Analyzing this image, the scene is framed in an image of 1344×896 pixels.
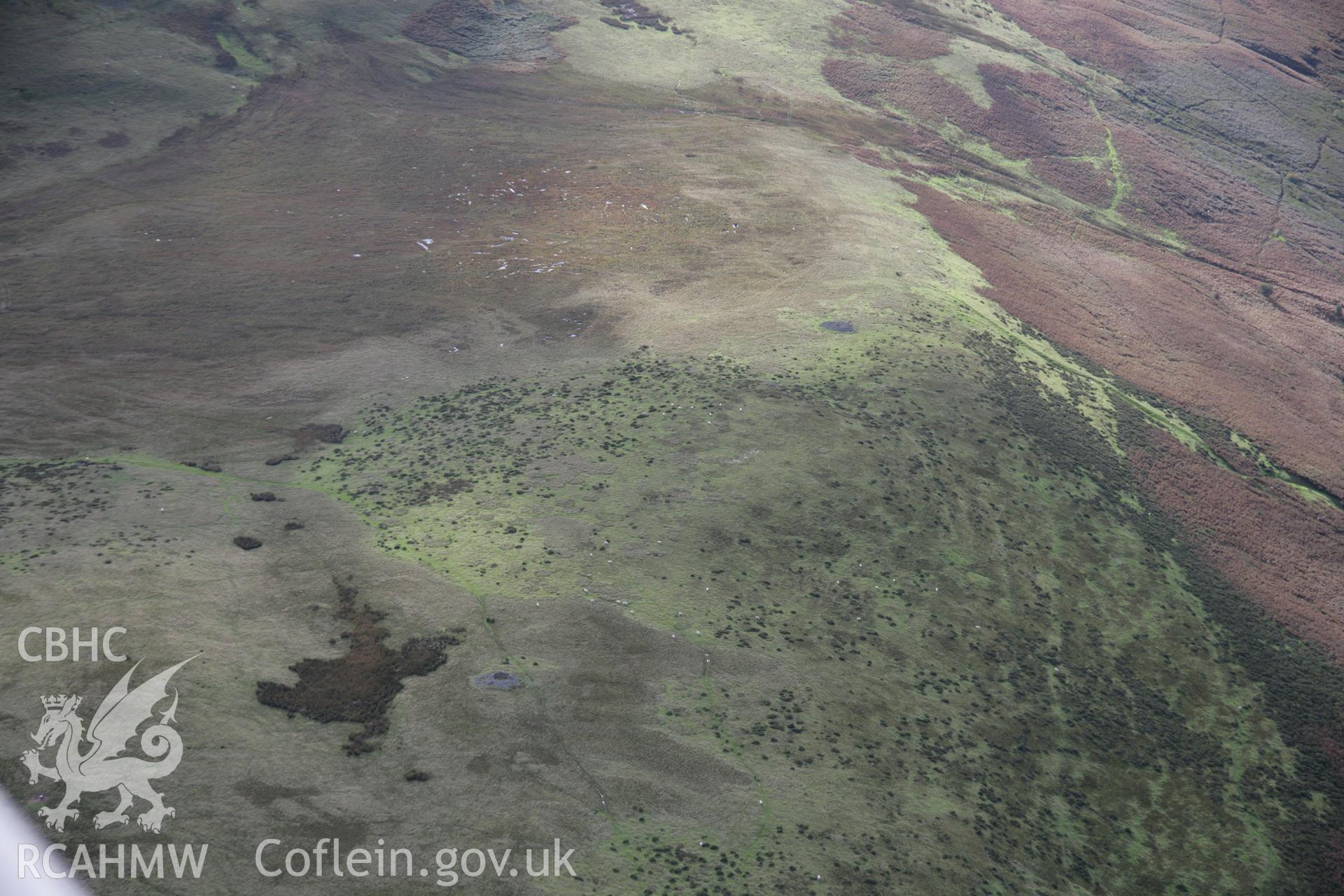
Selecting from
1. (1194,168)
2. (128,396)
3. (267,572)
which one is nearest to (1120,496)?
(267,572)

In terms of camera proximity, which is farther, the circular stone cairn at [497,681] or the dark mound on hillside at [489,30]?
the dark mound on hillside at [489,30]

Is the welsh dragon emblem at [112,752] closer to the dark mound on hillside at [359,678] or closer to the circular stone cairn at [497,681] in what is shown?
A: the dark mound on hillside at [359,678]

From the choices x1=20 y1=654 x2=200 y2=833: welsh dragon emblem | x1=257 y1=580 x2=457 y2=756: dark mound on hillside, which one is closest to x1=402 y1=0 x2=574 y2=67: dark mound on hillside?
x1=257 y1=580 x2=457 y2=756: dark mound on hillside

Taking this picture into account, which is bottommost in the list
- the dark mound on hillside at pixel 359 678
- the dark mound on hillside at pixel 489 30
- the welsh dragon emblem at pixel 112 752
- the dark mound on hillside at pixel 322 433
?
the dark mound on hillside at pixel 322 433

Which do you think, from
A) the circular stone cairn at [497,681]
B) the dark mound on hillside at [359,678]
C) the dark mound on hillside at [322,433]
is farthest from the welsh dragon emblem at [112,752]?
the dark mound on hillside at [322,433]

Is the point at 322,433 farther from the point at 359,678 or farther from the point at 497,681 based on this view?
the point at 497,681

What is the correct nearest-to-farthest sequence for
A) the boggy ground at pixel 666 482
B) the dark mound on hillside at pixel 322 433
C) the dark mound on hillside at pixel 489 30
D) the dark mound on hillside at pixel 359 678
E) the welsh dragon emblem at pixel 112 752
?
1. the welsh dragon emblem at pixel 112 752
2. the dark mound on hillside at pixel 359 678
3. the boggy ground at pixel 666 482
4. the dark mound on hillside at pixel 322 433
5. the dark mound on hillside at pixel 489 30
